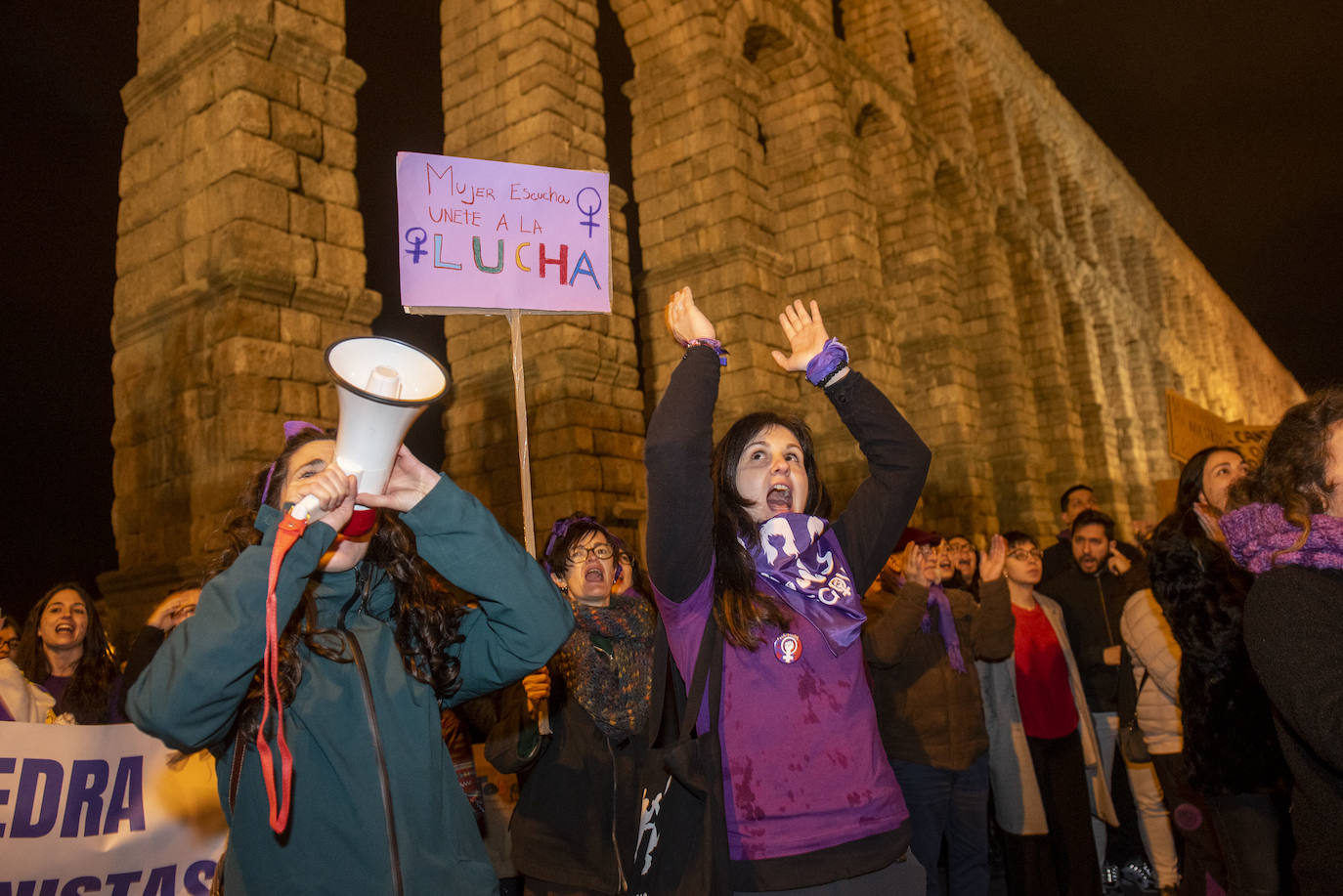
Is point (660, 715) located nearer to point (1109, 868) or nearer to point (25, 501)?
point (1109, 868)

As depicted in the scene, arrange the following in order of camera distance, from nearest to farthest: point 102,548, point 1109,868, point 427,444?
point 1109,868 → point 102,548 → point 427,444

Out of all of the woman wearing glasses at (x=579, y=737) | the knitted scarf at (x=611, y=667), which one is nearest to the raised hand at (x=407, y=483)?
the knitted scarf at (x=611, y=667)

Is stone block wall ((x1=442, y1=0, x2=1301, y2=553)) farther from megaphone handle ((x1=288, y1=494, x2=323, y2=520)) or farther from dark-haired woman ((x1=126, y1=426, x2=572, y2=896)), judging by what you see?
megaphone handle ((x1=288, y1=494, x2=323, y2=520))

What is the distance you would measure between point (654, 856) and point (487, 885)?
16.9 inches

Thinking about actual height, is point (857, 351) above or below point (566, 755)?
above

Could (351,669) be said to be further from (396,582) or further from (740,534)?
(740,534)

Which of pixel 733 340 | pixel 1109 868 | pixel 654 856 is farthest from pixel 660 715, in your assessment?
pixel 733 340

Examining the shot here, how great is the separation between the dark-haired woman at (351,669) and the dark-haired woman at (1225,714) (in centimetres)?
225

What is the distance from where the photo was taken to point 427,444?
17094mm

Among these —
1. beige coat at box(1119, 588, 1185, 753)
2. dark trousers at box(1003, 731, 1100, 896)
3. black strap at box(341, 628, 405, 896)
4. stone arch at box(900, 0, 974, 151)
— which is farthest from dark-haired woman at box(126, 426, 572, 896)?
stone arch at box(900, 0, 974, 151)

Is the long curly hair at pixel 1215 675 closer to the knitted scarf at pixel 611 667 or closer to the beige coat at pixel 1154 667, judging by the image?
the beige coat at pixel 1154 667

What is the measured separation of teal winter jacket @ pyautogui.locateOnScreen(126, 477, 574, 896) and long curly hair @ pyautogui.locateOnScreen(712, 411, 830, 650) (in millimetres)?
452

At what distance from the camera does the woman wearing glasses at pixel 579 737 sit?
9.64ft

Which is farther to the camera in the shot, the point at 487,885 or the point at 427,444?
the point at 427,444
